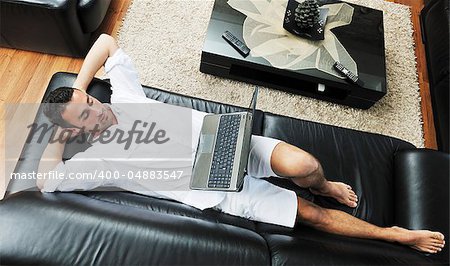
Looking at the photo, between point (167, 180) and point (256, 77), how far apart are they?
3.26ft

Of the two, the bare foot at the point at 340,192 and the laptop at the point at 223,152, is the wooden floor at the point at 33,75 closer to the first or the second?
the bare foot at the point at 340,192

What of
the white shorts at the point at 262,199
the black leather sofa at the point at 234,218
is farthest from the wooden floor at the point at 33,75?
the white shorts at the point at 262,199

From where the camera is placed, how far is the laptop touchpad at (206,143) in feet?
4.78

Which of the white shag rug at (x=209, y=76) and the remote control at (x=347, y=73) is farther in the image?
the white shag rug at (x=209, y=76)

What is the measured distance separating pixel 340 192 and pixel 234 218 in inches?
17.5

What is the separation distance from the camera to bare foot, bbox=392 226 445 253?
4.55 feet

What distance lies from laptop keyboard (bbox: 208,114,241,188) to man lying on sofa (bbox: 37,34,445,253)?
75 millimetres

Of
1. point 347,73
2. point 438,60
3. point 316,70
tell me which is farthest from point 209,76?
point 438,60

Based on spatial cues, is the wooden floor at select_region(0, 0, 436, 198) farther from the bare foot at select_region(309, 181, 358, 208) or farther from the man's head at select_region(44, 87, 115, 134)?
the bare foot at select_region(309, 181, 358, 208)

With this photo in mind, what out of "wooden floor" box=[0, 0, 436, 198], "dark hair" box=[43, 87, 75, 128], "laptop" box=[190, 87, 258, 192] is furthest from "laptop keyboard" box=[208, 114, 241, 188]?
"wooden floor" box=[0, 0, 436, 198]

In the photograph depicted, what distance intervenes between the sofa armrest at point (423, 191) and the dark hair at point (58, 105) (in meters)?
1.34

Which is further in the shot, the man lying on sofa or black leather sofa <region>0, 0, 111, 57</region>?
black leather sofa <region>0, 0, 111, 57</region>

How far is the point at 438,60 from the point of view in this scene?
2.18 metres

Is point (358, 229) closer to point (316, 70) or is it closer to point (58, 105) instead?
point (316, 70)
